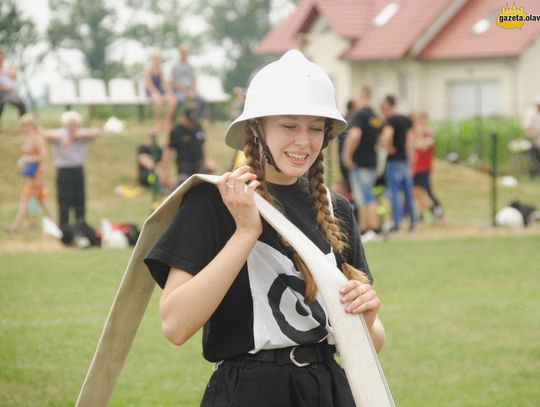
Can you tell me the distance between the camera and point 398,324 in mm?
10195

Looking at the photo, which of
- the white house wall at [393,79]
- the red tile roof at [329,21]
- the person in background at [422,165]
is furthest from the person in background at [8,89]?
the red tile roof at [329,21]

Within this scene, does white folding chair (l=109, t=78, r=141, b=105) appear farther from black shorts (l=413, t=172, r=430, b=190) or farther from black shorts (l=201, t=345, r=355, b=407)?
black shorts (l=201, t=345, r=355, b=407)

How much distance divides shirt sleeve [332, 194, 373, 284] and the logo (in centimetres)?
149

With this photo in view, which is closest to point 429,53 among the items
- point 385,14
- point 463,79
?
point 463,79

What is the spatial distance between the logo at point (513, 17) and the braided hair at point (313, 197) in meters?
1.49

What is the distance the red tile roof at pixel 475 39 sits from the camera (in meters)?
44.0

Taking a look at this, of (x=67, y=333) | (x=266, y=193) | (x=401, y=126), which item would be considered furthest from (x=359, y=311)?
(x=401, y=126)

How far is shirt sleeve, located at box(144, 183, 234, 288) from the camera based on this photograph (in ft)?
11.6

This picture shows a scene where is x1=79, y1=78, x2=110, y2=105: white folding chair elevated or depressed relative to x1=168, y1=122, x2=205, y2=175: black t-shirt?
elevated

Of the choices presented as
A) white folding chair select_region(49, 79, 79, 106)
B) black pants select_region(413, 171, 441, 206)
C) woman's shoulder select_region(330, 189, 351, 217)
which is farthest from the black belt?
white folding chair select_region(49, 79, 79, 106)

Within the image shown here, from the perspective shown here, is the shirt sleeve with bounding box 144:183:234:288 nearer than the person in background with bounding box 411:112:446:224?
Yes

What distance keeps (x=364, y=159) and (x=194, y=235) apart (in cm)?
1343

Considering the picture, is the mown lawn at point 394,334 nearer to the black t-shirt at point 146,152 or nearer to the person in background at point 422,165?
the black t-shirt at point 146,152

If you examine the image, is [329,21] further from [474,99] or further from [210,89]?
[210,89]
